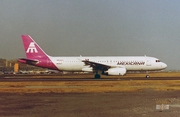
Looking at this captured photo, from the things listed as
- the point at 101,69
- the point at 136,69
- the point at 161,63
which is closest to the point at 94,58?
the point at 101,69

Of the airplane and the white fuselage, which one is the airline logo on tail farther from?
the white fuselage

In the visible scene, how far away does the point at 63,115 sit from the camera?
420 inches

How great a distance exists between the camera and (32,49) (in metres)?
47.4

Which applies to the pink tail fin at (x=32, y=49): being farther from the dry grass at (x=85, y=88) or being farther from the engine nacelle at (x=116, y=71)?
the dry grass at (x=85, y=88)

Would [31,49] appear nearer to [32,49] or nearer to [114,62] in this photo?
[32,49]

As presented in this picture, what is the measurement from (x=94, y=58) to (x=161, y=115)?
3681 centimetres

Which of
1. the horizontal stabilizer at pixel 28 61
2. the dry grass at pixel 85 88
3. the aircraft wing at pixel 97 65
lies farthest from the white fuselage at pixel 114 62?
the dry grass at pixel 85 88

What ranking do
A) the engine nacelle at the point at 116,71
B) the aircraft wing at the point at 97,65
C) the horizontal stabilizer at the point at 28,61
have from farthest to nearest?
the horizontal stabilizer at the point at 28,61 < the aircraft wing at the point at 97,65 < the engine nacelle at the point at 116,71

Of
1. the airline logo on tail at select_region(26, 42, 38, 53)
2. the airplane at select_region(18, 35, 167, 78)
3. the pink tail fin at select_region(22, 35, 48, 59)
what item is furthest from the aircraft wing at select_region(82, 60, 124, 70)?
the airline logo on tail at select_region(26, 42, 38, 53)

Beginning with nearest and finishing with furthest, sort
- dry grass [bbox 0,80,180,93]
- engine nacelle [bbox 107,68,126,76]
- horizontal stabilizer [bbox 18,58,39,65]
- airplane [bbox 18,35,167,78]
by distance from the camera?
dry grass [bbox 0,80,180,93], engine nacelle [bbox 107,68,126,76], airplane [bbox 18,35,167,78], horizontal stabilizer [bbox 18,58,39,65]

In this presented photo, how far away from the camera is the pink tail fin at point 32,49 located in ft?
155

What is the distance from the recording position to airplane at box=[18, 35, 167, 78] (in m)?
44.7

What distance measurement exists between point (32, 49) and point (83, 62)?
939cm

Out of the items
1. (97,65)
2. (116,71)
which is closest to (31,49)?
(97,65)
